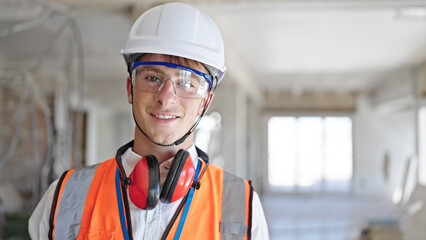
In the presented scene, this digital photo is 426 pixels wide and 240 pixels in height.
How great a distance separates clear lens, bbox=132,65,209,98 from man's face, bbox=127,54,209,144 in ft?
0.04

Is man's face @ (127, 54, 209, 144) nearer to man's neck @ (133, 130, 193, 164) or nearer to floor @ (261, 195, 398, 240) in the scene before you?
man's neck @ (133, 130, 193, 164)

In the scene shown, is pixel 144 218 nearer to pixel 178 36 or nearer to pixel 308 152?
pixel 178 36

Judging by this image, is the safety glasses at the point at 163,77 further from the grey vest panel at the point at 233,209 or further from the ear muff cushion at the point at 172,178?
the grey vest panel at the point at 233,209

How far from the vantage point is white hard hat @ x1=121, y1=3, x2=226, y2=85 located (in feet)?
3.95

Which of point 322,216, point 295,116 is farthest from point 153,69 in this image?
point 295,116

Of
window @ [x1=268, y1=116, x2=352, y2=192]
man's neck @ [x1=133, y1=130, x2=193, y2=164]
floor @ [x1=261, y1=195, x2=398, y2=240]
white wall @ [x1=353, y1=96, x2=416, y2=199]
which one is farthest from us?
window @ [x1=268, y1=116, x2=352, y2=192]

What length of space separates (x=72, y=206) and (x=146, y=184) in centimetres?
25

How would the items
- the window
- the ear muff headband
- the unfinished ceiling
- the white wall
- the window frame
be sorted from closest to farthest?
1. the ear muff headband
2. the unfinished ceiling
3. the white wall
4. the window frame
5. the window

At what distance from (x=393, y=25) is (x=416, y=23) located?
285 mm

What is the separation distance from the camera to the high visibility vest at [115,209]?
3.91ft

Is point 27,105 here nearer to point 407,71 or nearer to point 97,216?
point 97,216

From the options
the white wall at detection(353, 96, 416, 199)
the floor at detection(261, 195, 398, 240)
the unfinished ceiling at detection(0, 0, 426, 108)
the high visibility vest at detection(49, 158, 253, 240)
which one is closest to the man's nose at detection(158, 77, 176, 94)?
the high visibility vest at detection(49, 158, 253, 240)

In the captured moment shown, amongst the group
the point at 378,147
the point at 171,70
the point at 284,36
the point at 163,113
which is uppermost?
the point at 284,36

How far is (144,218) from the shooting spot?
120 centimetres
